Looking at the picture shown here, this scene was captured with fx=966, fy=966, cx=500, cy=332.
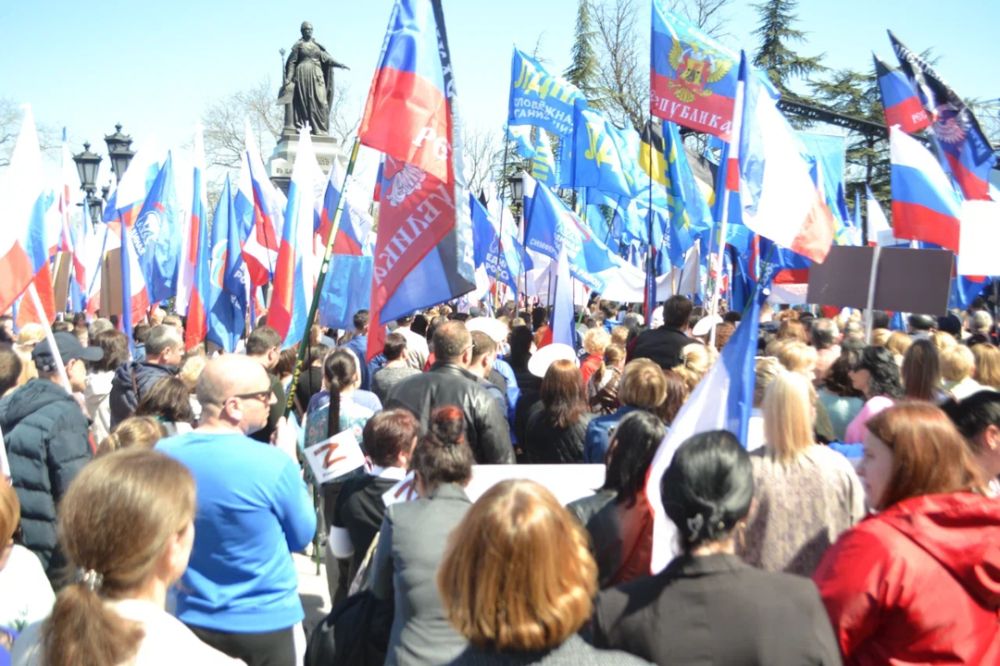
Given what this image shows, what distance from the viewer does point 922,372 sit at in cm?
491

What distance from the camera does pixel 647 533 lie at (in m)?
3.21

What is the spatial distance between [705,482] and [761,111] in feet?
15.2

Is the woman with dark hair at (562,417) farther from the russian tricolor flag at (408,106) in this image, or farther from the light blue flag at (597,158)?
the light blue flag at (597,158)

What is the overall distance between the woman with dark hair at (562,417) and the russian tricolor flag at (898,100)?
5.33 m

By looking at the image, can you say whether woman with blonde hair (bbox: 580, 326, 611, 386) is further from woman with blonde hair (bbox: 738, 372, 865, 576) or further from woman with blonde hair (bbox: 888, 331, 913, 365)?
woman with blonde hair (bbox: 738, 372, 865, 576)

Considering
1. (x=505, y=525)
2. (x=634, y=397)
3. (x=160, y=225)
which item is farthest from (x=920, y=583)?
(x=160, y=225)

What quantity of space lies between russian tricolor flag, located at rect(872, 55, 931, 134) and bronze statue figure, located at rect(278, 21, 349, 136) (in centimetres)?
1622

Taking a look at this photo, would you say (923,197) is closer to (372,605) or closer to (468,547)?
(372,605)

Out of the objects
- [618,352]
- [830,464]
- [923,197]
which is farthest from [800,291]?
[830,464]

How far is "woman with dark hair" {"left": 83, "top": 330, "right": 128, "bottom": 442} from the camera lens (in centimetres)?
666

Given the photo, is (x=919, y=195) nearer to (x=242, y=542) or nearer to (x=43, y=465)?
(x=242, y=542)

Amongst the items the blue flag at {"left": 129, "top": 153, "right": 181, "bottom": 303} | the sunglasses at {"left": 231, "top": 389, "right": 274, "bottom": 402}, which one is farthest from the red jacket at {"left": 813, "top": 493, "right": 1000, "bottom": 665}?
the blue flag at {"left": 129, "top": 153, "right": 181, "bottom": 303}

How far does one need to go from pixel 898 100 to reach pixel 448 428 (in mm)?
7588

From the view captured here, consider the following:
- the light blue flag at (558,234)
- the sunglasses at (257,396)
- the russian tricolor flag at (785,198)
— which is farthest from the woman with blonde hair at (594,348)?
the sunglasses at (257,396)
